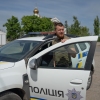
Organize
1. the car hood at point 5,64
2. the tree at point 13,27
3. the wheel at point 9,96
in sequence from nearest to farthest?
the wheel at point 9,96 < the car hood at point 5,64 < the tree at point 13,27

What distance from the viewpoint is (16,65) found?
293 cm

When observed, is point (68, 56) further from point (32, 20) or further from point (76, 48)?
point (32, 20)

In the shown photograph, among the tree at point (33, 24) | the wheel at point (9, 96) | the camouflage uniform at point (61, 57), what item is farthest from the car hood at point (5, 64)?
the tree at point (33, 24)

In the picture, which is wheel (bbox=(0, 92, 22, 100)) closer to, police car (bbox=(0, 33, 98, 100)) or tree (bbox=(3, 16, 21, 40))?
police car (bbox=(0, 33, 98, 100))

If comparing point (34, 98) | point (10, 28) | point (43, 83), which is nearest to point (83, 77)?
point (43, 83)

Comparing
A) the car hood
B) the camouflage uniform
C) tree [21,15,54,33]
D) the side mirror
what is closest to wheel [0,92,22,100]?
the car hood

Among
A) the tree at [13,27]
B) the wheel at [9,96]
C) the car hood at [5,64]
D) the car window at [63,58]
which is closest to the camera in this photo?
the wheel at [9,96]

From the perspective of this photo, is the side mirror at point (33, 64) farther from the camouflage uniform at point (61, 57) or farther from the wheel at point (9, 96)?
the wheel at point (9, 96)

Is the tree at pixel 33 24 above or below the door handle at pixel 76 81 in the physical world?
above

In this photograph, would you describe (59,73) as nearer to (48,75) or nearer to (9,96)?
(48,75)

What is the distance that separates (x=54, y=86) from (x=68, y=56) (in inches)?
23.4

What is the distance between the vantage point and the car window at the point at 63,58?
3000 millimetres

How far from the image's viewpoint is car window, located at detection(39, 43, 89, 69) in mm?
3000

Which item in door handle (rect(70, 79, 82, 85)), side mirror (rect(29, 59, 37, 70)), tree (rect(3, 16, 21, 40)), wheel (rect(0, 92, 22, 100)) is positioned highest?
tree (rect(3, 16, 21, 40))
